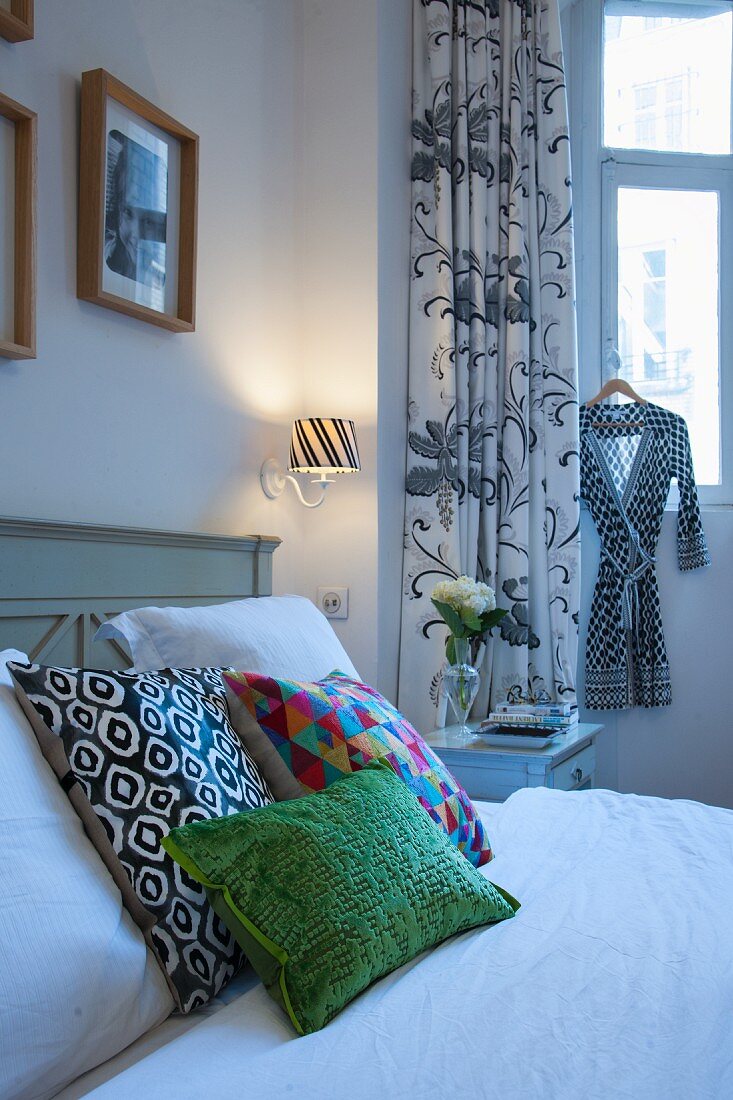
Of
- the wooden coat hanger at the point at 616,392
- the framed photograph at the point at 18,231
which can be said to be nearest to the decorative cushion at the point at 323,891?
the framed photograph at the point at 18,231

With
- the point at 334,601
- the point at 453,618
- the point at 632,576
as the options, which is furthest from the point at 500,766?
the point at 632,576

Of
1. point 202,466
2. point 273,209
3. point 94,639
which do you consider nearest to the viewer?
point 94,639

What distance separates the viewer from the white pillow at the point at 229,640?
1.55 meters

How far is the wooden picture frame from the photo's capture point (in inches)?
63.7

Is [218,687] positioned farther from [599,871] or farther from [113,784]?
[599,871]

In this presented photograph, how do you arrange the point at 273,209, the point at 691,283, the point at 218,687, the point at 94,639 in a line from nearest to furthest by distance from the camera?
the point at 218,687
the point at 94,639
the point at 273,209
the point at 691,283

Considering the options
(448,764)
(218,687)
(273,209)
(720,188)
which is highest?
(720,188)

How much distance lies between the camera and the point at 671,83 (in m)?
3.33

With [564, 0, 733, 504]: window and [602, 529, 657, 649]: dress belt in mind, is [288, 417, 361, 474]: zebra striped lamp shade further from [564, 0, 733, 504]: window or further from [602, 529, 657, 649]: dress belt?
[564, 0, 733, 504]: window

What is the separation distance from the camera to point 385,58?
2.69 meters

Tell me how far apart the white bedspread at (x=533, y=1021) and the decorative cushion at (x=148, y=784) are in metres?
0.08

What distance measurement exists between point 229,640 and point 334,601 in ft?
3.49

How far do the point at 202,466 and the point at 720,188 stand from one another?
6.93ft

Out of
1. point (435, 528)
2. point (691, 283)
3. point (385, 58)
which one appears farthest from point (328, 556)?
point (691, 283)
